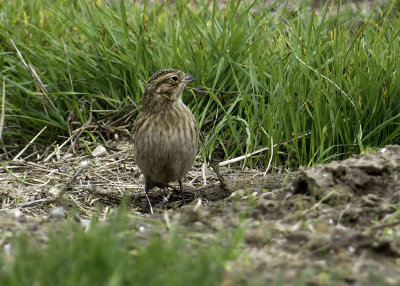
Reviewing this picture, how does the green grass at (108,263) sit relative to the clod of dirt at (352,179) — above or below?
above

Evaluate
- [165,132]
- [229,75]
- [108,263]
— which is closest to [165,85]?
[165,132]

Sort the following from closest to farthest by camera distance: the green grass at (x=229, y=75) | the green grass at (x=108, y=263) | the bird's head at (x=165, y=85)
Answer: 1. the green grass at (x=108, y=263)
2. the bird's head at (x=165, y=85)
3. the green grass at (x=229, y=75)

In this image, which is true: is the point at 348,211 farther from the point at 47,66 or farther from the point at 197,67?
the point at 47,66

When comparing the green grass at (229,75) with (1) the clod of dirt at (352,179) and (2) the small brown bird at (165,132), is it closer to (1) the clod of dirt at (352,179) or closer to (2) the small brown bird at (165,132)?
(2) the small brown bird at (165,132)

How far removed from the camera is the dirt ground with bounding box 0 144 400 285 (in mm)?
2986

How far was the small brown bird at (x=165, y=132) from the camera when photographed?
533cm

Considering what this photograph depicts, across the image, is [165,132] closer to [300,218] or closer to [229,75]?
[229,75]

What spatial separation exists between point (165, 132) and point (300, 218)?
1.93 m

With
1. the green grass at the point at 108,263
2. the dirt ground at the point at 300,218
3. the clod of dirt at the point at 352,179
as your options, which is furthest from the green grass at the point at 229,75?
the green grass at the point at 108,263

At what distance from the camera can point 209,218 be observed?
11.6 ft

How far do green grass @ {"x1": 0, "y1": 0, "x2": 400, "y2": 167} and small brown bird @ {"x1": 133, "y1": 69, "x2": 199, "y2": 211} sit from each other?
22.5 inches

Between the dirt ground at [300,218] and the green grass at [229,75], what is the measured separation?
485 millimetres

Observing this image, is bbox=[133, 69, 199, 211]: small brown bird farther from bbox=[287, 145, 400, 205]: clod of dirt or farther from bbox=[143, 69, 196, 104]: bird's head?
bbox=[287, 145, 400, 205]: clod of dirt

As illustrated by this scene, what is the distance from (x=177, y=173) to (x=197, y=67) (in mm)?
1181
